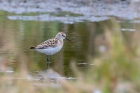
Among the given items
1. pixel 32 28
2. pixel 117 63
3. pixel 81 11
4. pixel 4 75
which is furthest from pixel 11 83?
pixel 81 11

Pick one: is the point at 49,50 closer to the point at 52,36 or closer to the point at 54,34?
the point at 52,36

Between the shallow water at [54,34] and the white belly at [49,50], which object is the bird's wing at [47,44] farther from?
the shallow water at [54,34]

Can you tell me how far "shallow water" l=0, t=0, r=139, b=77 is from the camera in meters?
9.87

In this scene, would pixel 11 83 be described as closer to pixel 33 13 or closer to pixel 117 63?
pixel 117 63

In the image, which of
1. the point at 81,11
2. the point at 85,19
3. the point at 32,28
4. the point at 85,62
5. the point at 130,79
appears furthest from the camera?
the point at 81,11

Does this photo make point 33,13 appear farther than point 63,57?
Yes

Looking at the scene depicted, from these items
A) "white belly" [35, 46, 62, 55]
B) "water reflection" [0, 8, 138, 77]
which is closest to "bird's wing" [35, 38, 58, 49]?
"white belly" [35, 46, 62, 55]

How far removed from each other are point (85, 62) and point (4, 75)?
393cm

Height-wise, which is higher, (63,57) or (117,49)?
(117,49)

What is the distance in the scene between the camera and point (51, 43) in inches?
417

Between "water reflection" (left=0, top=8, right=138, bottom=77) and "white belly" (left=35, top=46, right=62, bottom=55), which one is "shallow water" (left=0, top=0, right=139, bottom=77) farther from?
"white belly" (left=35, top=46, right=62, bottom=55)

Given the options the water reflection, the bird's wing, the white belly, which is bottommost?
the water reflection

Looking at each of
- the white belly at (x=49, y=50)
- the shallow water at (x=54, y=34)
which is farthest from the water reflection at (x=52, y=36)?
the white belly at (x=49, y=50)

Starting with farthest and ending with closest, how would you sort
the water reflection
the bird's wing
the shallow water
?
the bird's wing, the shallow water, the water reflection
